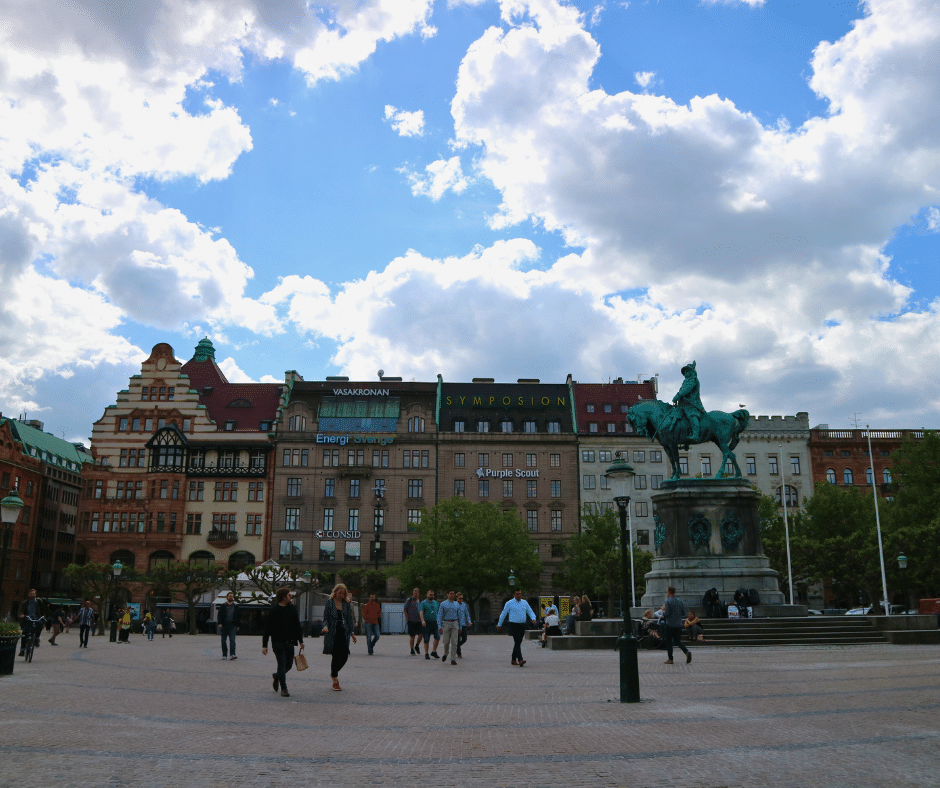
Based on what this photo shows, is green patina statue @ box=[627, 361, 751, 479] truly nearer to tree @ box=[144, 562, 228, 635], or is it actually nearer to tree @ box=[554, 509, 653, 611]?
tree @ box=[554, 509, 653, 611]

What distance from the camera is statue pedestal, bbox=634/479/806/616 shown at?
30750 millimetres

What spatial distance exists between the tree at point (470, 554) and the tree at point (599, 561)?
4.05m

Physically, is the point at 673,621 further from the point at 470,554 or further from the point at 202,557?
the point at 202,557

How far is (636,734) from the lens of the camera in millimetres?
10453

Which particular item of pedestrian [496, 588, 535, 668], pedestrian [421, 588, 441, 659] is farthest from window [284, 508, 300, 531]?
pedestrian [496, 588, 535, 668]

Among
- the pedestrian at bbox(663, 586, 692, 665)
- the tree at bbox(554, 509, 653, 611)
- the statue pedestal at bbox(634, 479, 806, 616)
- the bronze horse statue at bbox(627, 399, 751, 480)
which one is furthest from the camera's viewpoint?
the tree at bbox(554, 509, 653, 611)

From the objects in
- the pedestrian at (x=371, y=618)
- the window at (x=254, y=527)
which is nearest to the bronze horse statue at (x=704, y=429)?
the pedestrian at (x=371, y=618)

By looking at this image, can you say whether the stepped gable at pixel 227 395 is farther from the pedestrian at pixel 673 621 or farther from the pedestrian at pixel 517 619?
the pedestrian at pixel 673 621

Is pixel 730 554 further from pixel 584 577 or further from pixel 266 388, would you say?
pixel 266 388

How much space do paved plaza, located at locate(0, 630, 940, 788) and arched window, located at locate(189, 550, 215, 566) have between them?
58300mm

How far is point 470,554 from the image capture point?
212 ft

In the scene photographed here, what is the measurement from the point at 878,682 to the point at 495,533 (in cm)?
5079

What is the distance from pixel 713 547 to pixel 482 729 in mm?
21715

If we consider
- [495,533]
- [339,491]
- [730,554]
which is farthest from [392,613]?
[730,554]
